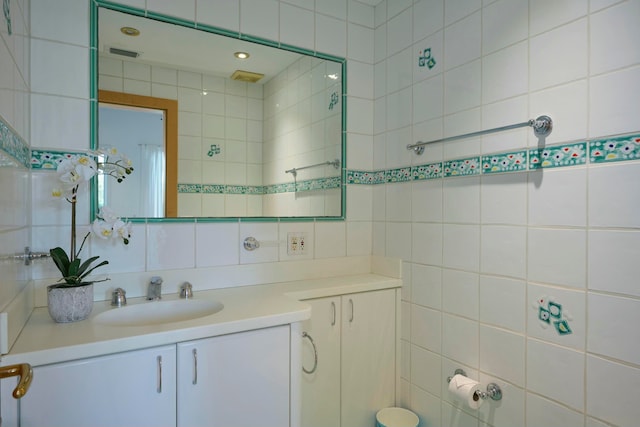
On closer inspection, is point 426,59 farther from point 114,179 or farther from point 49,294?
point 49,294

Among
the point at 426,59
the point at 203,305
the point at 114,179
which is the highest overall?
the point at 426,59

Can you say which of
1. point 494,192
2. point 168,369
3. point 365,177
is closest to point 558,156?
Answer: point 494,192

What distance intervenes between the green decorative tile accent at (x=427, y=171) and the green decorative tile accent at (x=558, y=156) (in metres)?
0.42

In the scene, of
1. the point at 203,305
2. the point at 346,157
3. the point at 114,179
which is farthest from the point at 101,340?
the point at 346,157

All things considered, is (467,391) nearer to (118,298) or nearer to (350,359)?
(350,359)

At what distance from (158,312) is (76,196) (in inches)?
20.9

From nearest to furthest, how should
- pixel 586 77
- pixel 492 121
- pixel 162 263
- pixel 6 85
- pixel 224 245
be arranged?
pixel 6 85, pixel 586 77, pixel 492 121, pixel 162 263, pixel 224 245

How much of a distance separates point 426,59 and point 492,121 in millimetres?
511

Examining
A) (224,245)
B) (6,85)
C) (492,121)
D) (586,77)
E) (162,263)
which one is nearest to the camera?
(6,85)

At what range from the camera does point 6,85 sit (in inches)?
38.3

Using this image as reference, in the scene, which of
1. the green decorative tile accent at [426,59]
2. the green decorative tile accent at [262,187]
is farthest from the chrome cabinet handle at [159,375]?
the green decorative tile accent at [426,59]

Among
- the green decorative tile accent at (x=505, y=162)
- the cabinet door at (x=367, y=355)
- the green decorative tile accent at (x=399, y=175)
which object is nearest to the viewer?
the green decorative tile accent at (x=505, y=162)

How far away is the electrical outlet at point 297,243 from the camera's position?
6.22 feet

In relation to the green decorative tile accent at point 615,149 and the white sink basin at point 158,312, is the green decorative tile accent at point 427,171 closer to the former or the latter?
the green decorative tile accent at point 615,149
